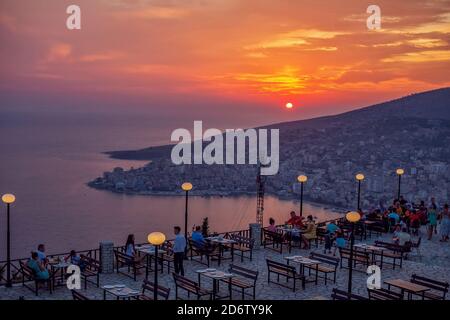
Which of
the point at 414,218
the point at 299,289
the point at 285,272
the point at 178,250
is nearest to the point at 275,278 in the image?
the point at 285,272

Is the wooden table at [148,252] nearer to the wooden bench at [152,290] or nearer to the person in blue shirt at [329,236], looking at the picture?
the wooden bench at [152,290]

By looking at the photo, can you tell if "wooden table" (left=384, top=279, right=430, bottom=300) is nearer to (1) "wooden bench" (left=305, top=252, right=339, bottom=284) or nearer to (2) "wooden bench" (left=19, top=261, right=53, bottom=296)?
(1) "wooden bench" (left=305, top=252, right=339, bottom=284)

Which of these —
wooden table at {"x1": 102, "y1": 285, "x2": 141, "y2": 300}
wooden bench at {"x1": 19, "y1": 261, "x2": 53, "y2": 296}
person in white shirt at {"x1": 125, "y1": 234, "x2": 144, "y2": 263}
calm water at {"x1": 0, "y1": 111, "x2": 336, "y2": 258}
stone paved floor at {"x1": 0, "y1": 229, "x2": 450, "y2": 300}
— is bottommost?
calm water at {"x1": 0, "y1": 111, "x2": 336, "y2": 258}

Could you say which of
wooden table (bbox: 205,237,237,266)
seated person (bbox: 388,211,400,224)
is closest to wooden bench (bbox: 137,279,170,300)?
wooden table (bbox: 205,237,237,266)

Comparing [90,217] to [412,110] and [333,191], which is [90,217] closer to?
[333,191]

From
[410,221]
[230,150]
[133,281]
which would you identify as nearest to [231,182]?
[230,150]
